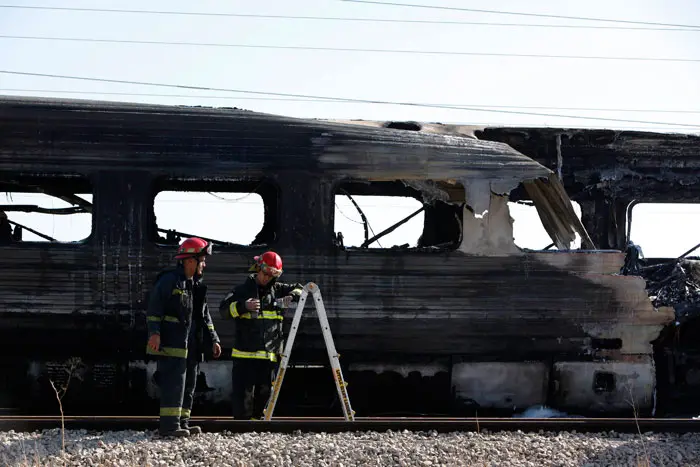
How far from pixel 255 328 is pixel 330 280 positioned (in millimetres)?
1621

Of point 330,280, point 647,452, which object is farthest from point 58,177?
point 647,452

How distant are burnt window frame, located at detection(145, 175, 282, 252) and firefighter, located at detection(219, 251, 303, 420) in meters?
1.43

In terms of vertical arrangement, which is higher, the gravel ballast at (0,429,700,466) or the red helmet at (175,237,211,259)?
the red helmet at (175,237,211,259)

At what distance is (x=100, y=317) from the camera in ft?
30.4

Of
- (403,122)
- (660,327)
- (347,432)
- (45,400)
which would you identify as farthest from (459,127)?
(45,400)

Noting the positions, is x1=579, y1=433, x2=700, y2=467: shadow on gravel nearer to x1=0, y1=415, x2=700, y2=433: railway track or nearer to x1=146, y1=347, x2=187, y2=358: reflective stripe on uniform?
x1=0, y1=415, x2=700, y2=433: railway track

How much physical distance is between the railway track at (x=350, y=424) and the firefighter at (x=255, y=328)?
1.09 feet

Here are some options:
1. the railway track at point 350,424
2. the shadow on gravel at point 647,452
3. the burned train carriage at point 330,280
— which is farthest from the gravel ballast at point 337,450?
the burned train carriage at point 330,280

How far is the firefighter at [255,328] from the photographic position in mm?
7992

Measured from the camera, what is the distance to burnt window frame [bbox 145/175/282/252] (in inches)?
372

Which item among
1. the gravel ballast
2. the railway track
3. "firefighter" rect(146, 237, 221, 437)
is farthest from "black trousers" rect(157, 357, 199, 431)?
the railway track

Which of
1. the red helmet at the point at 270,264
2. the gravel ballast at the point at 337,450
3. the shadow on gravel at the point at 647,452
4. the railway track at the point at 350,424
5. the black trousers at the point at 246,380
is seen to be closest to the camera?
the gravel ballast at the point at 337,450

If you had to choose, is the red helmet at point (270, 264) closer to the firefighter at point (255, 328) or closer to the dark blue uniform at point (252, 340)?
the firefighter at point (255, 328)

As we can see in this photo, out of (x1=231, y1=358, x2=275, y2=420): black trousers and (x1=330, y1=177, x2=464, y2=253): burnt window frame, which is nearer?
(x1=231, y1=358, x2=275, y2=420): black trousers
